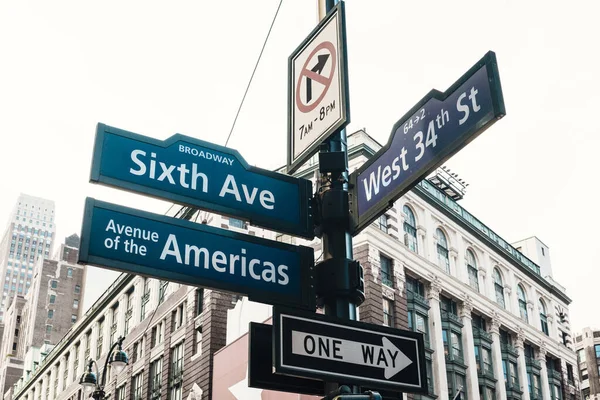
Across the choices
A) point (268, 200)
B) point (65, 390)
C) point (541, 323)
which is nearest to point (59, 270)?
point (65, 390)

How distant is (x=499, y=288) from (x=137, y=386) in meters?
24.5

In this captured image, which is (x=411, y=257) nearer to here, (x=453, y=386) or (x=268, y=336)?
(x=453, y=386)

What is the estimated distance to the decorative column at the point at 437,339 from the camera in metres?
42.1

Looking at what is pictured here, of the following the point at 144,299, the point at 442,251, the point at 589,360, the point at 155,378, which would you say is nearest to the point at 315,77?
the point at 442,251

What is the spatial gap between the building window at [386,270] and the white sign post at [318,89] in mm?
34739

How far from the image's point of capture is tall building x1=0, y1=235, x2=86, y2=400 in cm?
12056

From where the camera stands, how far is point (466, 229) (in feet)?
166

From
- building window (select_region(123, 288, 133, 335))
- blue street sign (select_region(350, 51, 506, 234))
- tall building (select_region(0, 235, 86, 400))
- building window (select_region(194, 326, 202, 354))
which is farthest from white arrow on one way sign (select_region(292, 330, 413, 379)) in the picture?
tall building (select_region(0, 235, 86, 400))

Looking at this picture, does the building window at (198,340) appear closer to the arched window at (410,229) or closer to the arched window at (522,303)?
the arched window at (410,229)

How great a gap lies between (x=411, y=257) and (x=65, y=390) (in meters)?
35.4

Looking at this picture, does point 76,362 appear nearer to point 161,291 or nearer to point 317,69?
point 161,291

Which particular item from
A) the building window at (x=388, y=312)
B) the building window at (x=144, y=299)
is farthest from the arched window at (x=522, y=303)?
the building window at (x=144, y=299)

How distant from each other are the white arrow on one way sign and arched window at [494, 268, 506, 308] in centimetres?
4812

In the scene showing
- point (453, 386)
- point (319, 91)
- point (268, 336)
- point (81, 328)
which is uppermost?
point (81, 328)
